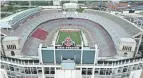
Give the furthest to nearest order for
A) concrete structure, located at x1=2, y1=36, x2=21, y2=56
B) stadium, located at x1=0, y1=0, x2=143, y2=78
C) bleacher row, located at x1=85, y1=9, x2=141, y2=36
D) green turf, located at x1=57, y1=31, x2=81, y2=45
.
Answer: green turf, located at x1=57, y1=31, x2=81, y2=45 → bleacher row, located at x1=85, y1=9, x2=141, y2=36 → concrete structure, located at x1=2, y1=36, x2=21, y2=56 → stadium, located at x1=0, y1=0, x2=143, y2=78

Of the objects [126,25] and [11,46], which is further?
[126,25]

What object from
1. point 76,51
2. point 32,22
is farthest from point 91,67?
point 32,22

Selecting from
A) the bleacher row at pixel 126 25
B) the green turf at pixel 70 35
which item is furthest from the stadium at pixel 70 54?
the green turf at pixel 70 35

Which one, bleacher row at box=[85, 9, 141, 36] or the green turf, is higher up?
bleacher row at box=[85, 9, 141, 36]

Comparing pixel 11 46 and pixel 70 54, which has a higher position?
pixel 70 54

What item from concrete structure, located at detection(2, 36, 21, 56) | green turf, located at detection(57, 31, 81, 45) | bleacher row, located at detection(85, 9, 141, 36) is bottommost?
green turf, located at detection(57, 31, 81, 45)

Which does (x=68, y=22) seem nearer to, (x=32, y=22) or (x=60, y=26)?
(x=60, y=26)

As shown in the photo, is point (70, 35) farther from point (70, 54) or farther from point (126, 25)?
point (70, 54)

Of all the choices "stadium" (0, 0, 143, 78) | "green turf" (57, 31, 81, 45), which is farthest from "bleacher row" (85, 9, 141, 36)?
"green turf" (57, 31, 81, 45)

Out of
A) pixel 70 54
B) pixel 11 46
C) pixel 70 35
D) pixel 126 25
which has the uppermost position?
pixel 126 25

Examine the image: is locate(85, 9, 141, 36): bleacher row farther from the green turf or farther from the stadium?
the green turf

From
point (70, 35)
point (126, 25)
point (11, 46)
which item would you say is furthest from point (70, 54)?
point (70, 35)
